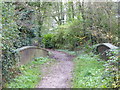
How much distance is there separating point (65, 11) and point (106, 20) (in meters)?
12.2

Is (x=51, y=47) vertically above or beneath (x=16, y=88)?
beneath

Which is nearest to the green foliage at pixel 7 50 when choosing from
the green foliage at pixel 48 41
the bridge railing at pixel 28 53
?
the bridge railing at pixel 28 53

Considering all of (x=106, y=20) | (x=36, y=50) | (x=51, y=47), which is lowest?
(x=51, y=47)

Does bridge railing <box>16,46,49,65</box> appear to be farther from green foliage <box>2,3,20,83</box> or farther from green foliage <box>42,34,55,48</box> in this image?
green foliage <box>42,34,55,48</box>

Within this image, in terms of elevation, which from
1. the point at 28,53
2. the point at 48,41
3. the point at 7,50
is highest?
the point at 7,50

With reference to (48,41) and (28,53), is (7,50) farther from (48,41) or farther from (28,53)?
(48,41)

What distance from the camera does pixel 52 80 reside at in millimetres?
5785

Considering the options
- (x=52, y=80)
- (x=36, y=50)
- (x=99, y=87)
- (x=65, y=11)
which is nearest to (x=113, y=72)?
(x=99, y=87)

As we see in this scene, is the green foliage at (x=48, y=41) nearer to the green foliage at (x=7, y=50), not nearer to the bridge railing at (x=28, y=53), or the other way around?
the bridge railing at (x=28, y=53)

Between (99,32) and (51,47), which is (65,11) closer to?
(51,47)

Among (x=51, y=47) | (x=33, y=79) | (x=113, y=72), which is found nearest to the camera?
(x=113, y=72)

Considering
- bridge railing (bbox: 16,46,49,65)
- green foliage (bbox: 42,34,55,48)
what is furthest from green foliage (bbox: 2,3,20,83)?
green foliage (bbox: 42,34,55,48)

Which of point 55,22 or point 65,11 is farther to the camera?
point 55,22

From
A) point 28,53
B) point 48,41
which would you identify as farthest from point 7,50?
point 48,41
